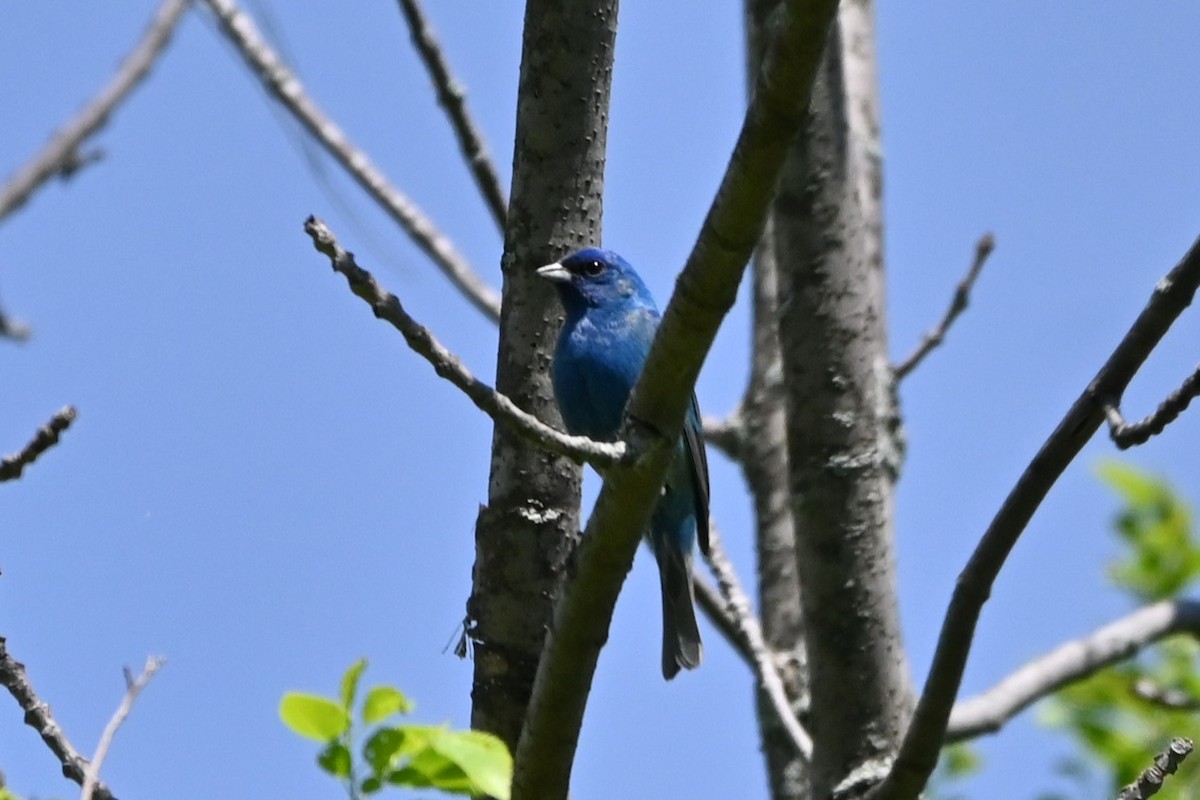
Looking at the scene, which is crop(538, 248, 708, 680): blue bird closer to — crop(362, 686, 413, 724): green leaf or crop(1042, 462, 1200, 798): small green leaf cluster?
crop(1042, 462, 1200, 798): small green leaf cluster

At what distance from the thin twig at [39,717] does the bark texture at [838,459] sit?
2.30 m

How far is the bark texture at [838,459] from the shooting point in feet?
16.3

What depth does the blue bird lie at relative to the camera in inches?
248

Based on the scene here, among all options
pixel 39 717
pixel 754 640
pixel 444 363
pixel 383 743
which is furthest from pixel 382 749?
pixel 754 640

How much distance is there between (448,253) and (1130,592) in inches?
138

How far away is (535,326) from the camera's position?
4.34 meters

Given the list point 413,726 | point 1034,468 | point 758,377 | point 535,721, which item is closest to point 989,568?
point 1034,468

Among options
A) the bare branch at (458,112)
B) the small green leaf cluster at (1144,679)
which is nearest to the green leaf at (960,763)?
the small green leaf cluster at (1144,679)

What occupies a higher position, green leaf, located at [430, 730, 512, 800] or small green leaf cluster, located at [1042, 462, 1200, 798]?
small green leaf cluster, located at [1042, 462, 1200, 798]

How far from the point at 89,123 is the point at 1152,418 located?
3.16 m

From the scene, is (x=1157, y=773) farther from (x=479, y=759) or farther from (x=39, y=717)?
(x=39, y=717)

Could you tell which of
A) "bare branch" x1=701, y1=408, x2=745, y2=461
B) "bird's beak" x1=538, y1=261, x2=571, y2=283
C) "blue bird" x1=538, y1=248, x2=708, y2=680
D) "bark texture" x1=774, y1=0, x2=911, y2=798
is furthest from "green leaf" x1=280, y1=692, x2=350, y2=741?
"bare branch" x1=701, y1=408, x2=745, y2=461

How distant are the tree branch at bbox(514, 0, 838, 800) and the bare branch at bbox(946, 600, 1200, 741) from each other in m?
2.54

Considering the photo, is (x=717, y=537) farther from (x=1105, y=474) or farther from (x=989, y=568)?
(x=989, y=568)
